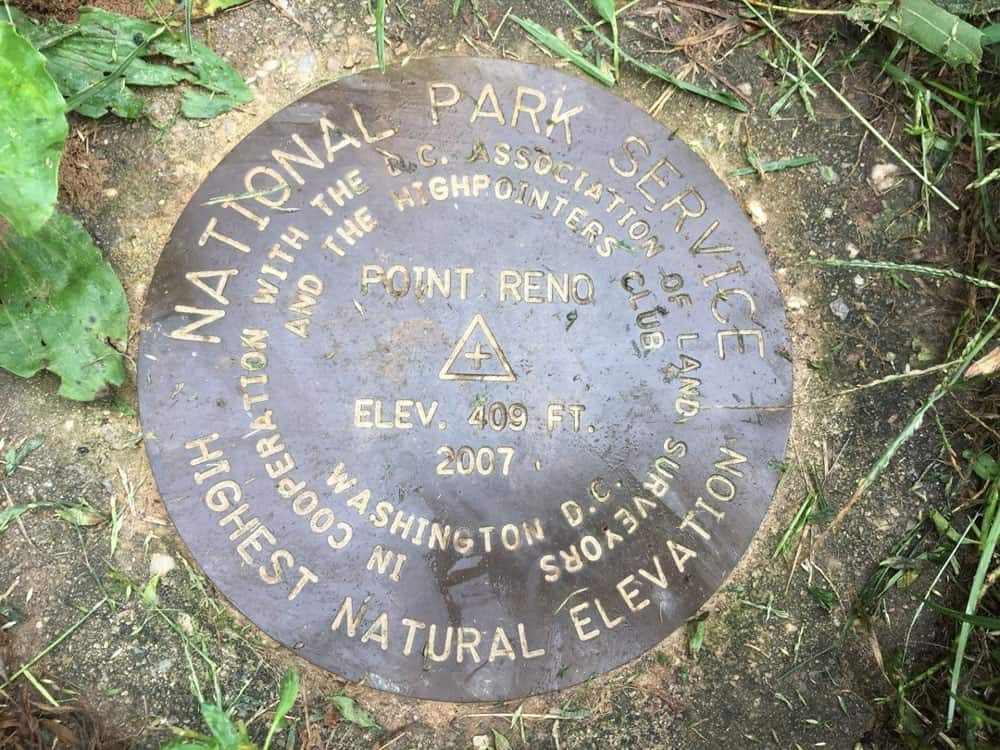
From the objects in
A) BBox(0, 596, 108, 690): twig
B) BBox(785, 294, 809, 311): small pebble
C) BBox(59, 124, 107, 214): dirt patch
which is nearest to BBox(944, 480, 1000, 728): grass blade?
BBox(785, 294, 809, 311): small pebble

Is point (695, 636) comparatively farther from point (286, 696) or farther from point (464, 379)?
point (286, 696)

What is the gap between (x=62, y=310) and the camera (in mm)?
1562

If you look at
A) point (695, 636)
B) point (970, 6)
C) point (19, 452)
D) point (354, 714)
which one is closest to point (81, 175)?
point (19, 452)

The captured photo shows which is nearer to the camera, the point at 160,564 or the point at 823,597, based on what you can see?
the point at 160,564

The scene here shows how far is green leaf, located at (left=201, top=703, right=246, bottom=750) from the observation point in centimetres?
140

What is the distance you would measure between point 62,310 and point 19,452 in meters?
0.29

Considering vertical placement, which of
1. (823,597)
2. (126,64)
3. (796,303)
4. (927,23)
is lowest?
(823,597)

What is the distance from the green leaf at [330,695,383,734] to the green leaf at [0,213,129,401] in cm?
75

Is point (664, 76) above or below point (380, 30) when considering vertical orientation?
above

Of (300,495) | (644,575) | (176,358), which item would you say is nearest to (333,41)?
(176,358)

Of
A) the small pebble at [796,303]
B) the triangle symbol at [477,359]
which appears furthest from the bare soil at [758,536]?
the triangle symbol at [477,359]

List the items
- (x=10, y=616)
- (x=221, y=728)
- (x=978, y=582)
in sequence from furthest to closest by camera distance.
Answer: (x=978, y=582) → (x=10, y=616) → (x=221, y=728)

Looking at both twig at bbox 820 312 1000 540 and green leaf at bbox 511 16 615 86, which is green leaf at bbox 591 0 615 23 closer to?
green leaf at bbox 511 16 615 86

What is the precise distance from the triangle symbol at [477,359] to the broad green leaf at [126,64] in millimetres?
671
